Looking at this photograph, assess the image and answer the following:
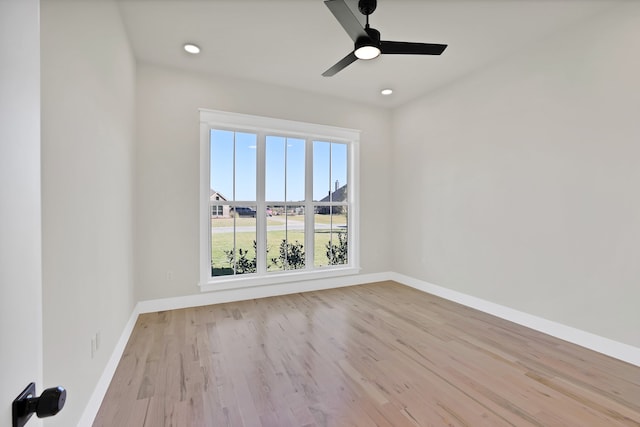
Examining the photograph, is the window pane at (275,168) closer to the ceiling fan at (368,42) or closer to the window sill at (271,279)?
the window sill at (271,279)

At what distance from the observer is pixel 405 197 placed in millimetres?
4832

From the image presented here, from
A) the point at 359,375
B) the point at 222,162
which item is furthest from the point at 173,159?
the point at 359,375

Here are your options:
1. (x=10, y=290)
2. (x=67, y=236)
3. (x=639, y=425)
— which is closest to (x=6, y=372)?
(x=10, y=290)

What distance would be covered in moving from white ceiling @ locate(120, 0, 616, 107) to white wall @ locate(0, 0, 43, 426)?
2.36 m

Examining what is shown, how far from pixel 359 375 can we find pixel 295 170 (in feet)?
9.66

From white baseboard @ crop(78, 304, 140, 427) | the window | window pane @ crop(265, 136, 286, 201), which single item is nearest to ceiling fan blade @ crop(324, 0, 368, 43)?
the window

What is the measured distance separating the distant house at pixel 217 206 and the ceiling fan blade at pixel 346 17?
255 centimetres

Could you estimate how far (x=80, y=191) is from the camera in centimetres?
166

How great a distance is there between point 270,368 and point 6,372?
209 centimetres

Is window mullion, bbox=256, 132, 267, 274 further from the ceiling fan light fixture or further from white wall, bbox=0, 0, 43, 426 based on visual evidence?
white wall, bbox=0, 0, 43, 426

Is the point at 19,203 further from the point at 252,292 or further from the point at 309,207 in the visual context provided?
the point at 309,207

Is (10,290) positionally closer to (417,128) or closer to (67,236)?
(67,236)

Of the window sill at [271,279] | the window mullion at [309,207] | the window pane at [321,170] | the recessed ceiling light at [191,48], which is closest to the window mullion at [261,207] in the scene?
the window sill at [271,279]

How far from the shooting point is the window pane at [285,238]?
4273mm
